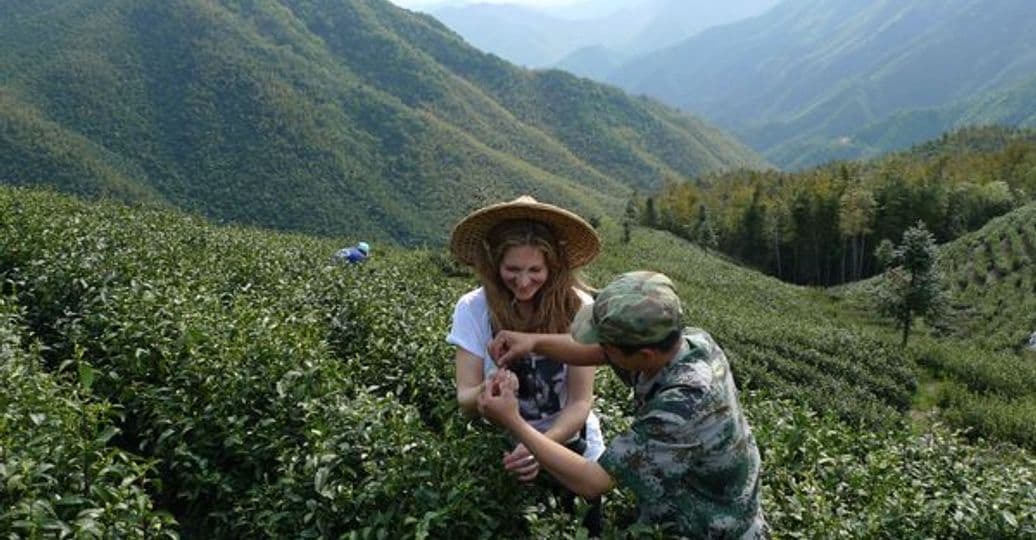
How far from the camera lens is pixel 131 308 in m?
5.70

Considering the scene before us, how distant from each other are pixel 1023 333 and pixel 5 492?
4317cm

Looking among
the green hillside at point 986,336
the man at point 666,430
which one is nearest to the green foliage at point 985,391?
the green hillside at point 986,336

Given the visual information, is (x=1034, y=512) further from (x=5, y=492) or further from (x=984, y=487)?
(x=5, y=492)

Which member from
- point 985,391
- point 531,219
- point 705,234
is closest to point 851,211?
point 705,234

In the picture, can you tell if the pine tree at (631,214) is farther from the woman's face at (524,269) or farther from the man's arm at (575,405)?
the man's arm at (575,405)

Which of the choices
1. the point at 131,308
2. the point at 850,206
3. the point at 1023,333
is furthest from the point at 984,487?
the point at 850,206

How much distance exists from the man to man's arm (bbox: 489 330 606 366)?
0.32m

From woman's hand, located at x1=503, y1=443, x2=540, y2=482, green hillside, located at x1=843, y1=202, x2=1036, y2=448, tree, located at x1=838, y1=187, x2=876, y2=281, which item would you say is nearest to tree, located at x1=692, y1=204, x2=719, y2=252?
tree, located at x1=838, y1=187, x2=876, y2=281

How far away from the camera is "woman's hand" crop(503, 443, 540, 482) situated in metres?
3.36

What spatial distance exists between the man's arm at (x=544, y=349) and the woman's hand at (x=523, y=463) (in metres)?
0.45

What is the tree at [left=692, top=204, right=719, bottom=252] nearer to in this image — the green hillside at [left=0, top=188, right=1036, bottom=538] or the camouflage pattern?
the green hillside at [left=0, top=188, right=1036, bottom=538]

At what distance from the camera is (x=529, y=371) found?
12.7 ft

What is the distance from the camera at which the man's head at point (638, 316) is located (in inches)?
112

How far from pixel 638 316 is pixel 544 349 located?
2.77 ft
